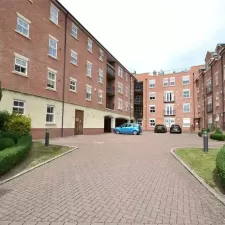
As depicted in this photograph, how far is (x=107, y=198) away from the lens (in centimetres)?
504

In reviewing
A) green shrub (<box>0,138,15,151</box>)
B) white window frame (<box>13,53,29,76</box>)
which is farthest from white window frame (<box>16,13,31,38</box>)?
green shrub (<box>0,138,15,151</box>)

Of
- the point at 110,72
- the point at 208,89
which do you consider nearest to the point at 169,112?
the point at 208,89

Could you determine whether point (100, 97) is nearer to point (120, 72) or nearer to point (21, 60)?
point (120, 72)

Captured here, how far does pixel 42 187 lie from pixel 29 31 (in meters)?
15.7

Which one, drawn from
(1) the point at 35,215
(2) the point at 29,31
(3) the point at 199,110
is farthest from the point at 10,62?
(3) the point at 199,110

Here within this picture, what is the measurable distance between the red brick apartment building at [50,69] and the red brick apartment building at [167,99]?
2121cm

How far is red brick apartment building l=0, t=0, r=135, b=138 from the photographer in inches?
628

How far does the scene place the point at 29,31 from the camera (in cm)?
1778

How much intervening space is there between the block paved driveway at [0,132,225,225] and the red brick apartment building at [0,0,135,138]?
10.7 metres

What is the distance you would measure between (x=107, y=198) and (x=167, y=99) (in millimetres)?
45999

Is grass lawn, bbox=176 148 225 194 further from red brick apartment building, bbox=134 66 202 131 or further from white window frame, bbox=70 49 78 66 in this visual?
red brick apartment building, bbox=134 66 202 131

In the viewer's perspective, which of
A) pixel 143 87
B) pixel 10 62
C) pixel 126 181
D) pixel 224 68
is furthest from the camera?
pixel 143 87

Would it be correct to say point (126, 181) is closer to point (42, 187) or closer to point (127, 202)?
point (127, 202)

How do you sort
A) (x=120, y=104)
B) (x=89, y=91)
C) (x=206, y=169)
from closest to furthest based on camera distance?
1. (x=206, y=169)
2. (x=89, y=91)
3. (x=120, y=104)
